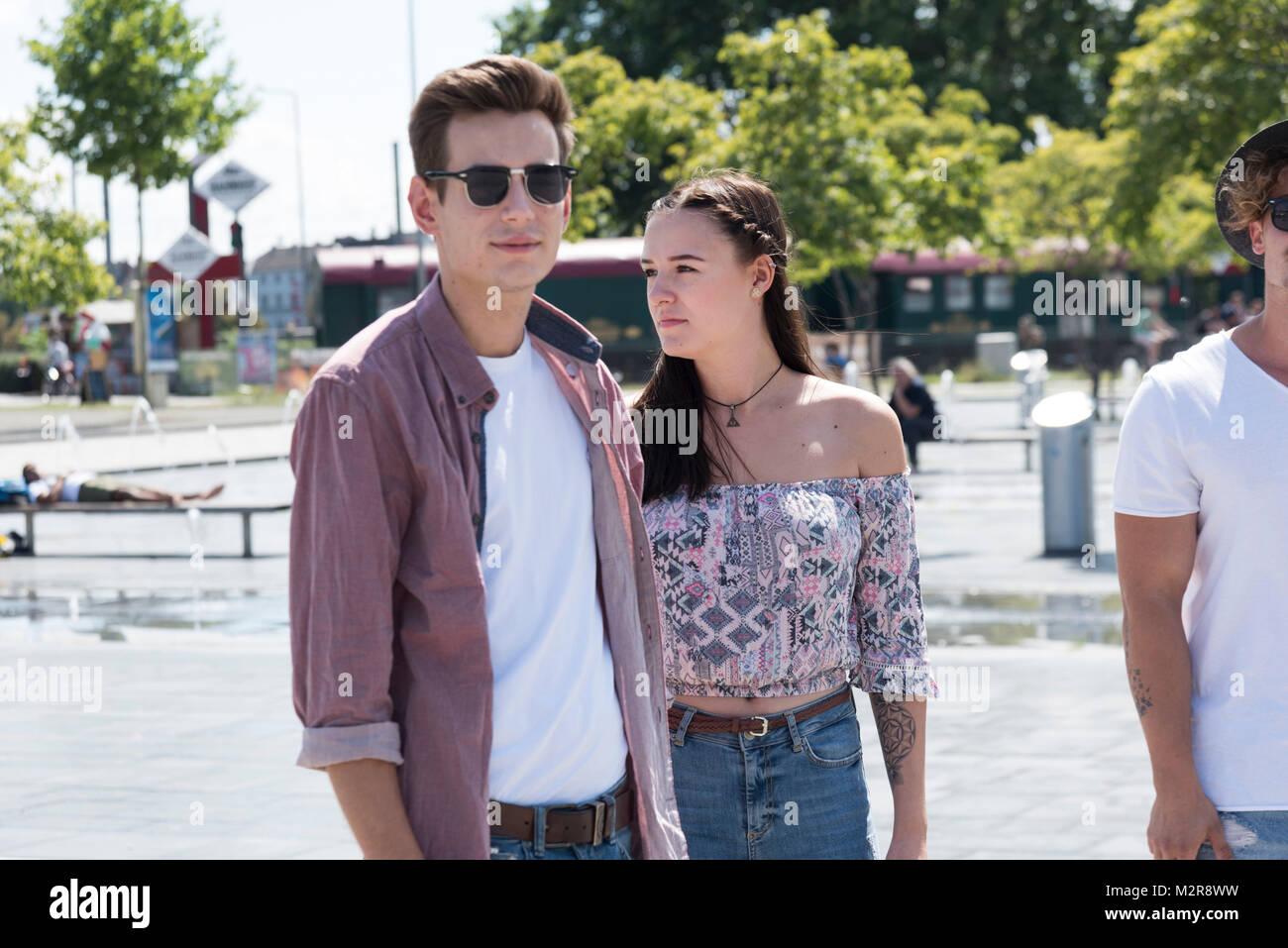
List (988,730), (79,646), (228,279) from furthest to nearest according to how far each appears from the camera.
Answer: (228,279) < (79,646) < (988,730)

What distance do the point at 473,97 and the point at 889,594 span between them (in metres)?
1.27

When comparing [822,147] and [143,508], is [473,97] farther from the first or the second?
[822,147]

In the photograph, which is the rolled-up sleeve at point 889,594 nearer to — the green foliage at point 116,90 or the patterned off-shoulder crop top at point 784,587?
the patterned off-shoulder crop top at point 784,587

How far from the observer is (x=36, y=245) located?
35.0 meters

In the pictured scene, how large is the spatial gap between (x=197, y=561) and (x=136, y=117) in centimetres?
2193

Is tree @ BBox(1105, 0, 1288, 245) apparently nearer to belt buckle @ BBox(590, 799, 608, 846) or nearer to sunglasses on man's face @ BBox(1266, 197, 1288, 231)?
sunglasses on man's face @ BBox(1266, 197, 1288, 231)

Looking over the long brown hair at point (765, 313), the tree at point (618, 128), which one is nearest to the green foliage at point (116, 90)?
the tree at point (618, 128)

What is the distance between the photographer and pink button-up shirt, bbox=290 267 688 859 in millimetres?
2055

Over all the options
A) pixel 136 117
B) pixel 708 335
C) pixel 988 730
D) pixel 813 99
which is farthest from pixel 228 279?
pixel 708 335

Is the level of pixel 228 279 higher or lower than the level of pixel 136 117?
lower

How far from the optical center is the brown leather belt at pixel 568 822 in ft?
7.37
